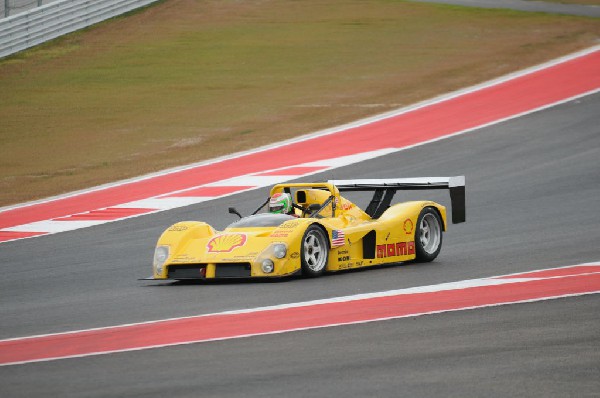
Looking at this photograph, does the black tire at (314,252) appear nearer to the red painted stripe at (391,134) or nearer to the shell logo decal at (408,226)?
the shell logo decal at (408,226)

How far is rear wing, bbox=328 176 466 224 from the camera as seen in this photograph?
14578mm

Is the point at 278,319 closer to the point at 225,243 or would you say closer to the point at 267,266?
the point at 267,266

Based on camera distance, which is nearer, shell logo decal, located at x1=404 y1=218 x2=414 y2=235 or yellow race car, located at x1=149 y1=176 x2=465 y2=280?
yellow race car, located at x1=149 y1=176 x2=465 y2=280

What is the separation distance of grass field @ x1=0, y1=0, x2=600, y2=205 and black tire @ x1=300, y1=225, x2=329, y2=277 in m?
8.88

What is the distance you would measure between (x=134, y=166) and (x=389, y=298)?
1206cm

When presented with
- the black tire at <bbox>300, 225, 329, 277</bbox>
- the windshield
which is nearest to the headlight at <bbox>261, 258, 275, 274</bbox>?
the black tire at <bbox>300, 225, 329, 277</bbox>

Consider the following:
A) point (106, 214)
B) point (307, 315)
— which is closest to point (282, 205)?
point (307, 315)

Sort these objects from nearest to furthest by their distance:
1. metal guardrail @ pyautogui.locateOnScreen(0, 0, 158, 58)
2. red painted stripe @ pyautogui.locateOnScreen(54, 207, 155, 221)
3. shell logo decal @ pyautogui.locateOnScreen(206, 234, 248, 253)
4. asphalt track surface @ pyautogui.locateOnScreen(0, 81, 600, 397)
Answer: asphalt track surface @ pyautogui.locateOnScreen(0, 81, 600, 397)
shell logo decal @ pyautogui.locateOnScreen(206, 234, 248, 253)
red painted stripe @ pyautogui.locateOnScreen(54, 207, 155, 221)
metal guardrail @ pyautogui.locateOnScreen(0, 0, 158, 58)

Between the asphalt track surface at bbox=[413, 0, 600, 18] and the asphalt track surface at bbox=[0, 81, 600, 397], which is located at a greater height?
the asphalt track surface at bbox=[413, 0, 600, 18]

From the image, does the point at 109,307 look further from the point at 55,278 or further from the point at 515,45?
the point at 515,45

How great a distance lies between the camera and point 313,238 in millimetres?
13195

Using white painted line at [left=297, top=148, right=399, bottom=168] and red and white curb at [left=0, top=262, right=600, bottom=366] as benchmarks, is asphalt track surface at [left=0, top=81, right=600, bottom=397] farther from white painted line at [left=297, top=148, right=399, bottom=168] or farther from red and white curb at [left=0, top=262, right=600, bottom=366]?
white painted line at [left=297, top=148, right=399, bottom=168]

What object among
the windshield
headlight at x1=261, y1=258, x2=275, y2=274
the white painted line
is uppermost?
the white painted line

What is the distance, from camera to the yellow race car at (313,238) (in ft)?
42.1
